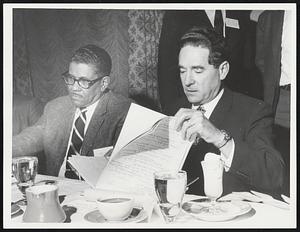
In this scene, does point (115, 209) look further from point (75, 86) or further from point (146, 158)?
point (75, 86)

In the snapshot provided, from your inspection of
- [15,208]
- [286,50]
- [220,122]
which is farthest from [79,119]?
[286,50]

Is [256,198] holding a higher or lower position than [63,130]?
lower

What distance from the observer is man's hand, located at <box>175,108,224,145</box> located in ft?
4.02

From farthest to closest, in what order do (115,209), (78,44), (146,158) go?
(78,44)
(146,158)
(115,209)

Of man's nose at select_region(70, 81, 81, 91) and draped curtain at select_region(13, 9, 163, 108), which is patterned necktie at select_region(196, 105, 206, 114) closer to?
draped curtain at select_region(13, 9, 163, 108)

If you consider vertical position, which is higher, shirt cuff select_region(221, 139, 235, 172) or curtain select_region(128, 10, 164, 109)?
curtain select_region(128, 10, 164, 109)

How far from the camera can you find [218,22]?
1.27 meters

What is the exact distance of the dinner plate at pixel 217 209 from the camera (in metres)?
1.02

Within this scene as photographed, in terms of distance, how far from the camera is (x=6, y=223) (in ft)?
3.85

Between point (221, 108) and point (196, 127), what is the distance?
0.43ft

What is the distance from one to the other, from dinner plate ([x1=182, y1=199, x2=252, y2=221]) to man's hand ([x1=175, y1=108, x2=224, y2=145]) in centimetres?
21

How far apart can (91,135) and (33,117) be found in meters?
0.21

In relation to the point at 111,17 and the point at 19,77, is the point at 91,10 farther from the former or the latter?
the point at 19,77

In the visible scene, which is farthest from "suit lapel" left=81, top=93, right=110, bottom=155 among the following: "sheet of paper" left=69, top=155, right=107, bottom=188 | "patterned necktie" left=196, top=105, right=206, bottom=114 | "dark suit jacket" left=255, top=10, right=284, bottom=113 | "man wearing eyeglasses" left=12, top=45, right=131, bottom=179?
"dark suit jacket" left=255, top=10, right=284, bottom=113
